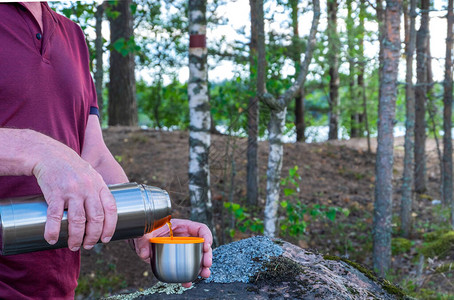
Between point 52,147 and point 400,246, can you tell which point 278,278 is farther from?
point 400,246

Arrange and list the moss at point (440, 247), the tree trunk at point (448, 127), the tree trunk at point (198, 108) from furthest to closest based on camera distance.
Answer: the tree trunk at point (448, 127)
the moss at point (440, 247)
the tree trunk at point (198, 108)

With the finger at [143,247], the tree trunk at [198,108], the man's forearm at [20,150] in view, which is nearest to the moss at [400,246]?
the tree trunk at [198,108]

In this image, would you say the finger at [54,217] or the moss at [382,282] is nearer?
the finger at [54,217]

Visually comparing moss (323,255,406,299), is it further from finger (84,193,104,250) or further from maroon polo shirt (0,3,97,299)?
finger (84,193,104,250)

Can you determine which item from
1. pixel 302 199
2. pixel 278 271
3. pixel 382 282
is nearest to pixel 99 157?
pixel 278 271

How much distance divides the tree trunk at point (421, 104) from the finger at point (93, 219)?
9329 millimetres

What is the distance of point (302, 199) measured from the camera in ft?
31.4

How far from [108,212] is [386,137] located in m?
5.94

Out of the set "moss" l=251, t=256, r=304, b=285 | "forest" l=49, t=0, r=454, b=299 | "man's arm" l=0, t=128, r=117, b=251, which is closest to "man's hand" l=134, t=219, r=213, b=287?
"moss" l=251, t=256, r=304, b=285

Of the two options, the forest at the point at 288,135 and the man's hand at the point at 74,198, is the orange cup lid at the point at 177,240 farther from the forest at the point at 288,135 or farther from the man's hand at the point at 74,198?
the forest at the point at 288,135

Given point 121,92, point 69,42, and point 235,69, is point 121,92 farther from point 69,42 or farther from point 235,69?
point 69,42

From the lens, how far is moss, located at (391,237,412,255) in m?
7.85

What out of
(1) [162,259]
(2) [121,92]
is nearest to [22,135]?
(1) [162,259]

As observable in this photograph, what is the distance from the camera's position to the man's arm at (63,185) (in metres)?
1.19
